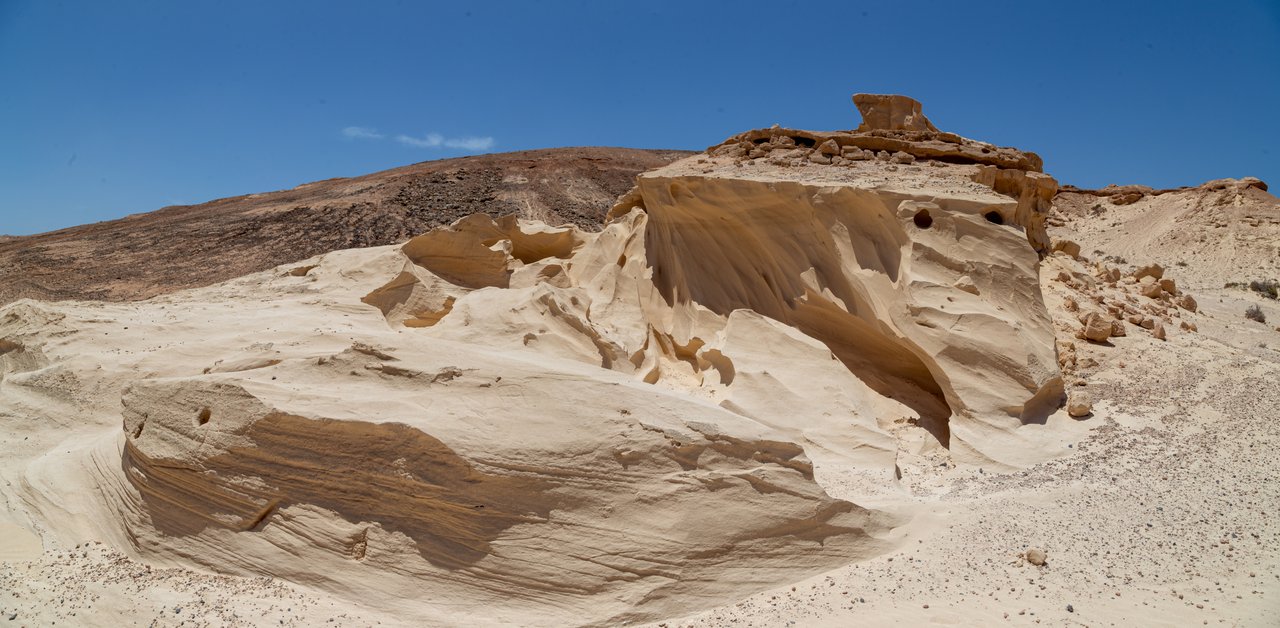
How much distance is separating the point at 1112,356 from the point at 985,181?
2474mm

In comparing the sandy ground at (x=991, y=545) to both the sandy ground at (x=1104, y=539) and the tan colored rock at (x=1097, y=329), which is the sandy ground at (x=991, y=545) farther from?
Result: the tan colored rock at (x=1097, y=329)

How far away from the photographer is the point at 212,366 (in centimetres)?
611

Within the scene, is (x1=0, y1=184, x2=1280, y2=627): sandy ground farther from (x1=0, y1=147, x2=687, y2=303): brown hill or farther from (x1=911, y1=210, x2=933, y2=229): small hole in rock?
(x1=0, y1=147, x2=687, y2=303): brown hill

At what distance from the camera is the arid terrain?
15.2 feet

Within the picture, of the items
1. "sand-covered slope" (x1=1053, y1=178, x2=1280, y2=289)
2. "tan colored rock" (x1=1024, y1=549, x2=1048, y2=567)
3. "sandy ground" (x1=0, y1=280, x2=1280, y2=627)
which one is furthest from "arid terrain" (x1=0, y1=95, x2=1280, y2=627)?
"sand-covered slope" (x1=1053, y1=178, x2=1280, y2=289)

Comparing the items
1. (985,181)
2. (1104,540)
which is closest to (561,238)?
(985,181)

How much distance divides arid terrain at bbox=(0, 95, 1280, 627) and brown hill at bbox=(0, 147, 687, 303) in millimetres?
8485

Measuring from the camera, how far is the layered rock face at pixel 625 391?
15.7 feet

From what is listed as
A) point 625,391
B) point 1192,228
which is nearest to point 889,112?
point 625,391

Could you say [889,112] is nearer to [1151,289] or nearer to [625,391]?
[1151,289]

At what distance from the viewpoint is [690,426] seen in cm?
525

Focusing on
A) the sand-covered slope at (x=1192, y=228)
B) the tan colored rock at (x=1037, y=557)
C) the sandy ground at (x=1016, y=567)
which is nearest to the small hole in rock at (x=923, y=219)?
the sandy ground at (x=1016, y=567)

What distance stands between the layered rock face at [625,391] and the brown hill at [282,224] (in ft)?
28.6

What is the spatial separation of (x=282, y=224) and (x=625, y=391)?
19.1 m
